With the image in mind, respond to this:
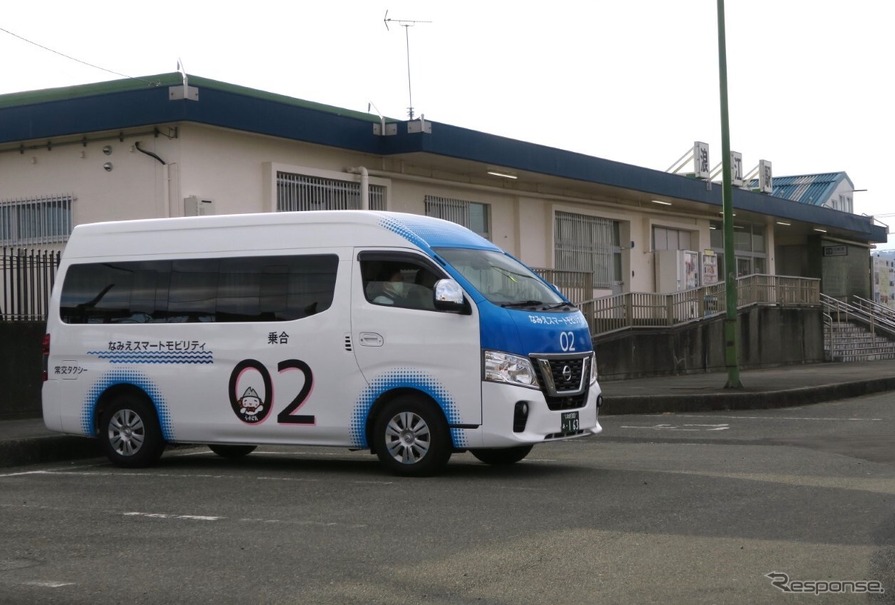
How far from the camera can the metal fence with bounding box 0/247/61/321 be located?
55.7 feet

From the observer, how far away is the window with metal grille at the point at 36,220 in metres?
21.2

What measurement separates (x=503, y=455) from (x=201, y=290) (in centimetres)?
347

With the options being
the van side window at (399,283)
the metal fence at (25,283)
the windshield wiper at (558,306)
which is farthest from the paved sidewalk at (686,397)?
the windshield wiper at (558,306)

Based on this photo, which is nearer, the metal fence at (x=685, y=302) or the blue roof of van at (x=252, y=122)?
the blue roof of van at (x=252, y=122)

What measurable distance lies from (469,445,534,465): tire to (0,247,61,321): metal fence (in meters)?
8.08

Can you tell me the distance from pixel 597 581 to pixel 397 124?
18.4m

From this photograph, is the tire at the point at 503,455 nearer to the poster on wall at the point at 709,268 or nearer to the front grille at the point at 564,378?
the front grille at the point at 564,378

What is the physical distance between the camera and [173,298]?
1215 cm

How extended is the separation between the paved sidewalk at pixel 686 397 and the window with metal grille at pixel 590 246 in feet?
17.2

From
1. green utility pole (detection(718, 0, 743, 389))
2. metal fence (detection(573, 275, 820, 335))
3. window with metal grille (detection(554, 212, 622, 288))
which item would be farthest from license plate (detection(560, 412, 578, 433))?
window with metal grille (detection(554, 212, 622, 288))

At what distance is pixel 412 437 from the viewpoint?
10.7m

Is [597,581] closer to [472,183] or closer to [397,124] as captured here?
[397,124]

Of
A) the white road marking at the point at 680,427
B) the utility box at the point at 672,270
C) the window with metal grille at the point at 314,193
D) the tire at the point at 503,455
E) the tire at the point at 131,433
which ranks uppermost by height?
the window with metal grille at the point at 314,193

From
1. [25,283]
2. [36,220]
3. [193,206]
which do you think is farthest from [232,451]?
[36,220]
